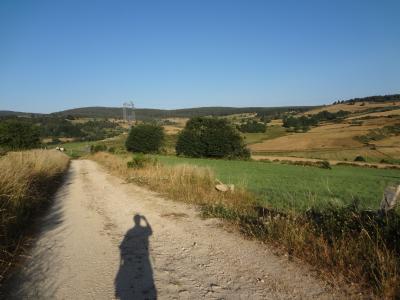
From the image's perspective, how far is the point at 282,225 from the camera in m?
5.68

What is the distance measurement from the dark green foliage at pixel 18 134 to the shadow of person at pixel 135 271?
38.0 m

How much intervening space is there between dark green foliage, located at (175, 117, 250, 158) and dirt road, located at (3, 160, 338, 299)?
51.2m

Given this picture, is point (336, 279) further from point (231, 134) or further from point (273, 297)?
point (231, 134)

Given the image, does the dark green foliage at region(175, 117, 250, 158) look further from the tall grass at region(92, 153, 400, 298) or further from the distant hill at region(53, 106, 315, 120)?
the distant hill at region(53, 106, 315, 120)

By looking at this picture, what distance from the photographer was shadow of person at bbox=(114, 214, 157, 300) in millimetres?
3760

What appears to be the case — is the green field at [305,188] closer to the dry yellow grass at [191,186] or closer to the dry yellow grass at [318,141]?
the dry yellow grass at [191,186]

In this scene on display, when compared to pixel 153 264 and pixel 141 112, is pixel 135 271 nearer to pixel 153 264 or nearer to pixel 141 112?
pixel 153 264

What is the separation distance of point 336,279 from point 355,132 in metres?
86.5

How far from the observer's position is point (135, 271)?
4375 millimetres

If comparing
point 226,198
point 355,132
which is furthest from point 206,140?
point 226,198

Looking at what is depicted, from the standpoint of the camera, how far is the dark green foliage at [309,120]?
365ft

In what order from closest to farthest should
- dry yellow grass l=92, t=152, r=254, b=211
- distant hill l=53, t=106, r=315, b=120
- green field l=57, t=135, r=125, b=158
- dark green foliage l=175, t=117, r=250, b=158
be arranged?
dry yellow grass l=92, t=152, r=254, b=211 → dark green foliage l=175, t=117, r=250, b=158 → green field l=57, t=135, r=125, b=158 → distant hill l=53, t=106, r=315, b=120

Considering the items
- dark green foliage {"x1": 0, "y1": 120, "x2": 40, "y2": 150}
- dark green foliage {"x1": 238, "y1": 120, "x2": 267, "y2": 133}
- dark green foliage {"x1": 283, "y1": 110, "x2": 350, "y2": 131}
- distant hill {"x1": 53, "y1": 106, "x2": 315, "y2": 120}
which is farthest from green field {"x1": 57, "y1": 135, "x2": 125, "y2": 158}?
distant hill {"x1": 53, "y1": 106, "x2": 315, "y2": 120}

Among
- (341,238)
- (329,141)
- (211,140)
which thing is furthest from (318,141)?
(341,238)
